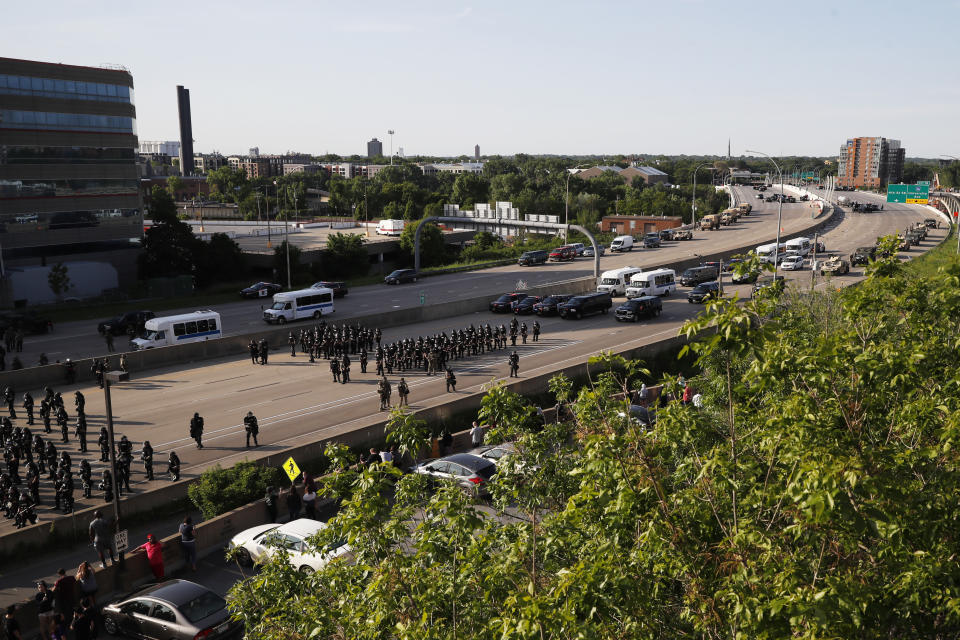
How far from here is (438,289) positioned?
193ft

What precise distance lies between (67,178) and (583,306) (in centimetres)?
3989

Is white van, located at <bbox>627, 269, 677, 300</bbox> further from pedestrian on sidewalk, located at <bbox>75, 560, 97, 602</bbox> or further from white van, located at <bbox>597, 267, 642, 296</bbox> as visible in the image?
pedestrian on sidewalk, located at <bbox>75, 560, 97, 602</bbox>

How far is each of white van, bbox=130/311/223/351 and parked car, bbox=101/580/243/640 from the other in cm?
2372

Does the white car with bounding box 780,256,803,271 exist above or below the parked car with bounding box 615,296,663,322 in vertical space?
above

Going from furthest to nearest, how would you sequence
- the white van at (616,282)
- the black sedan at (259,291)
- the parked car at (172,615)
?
the black sedan at (259,291), the white van at (616,282), the parked car at (172,615)

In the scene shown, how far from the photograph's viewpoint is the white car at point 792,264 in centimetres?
6131

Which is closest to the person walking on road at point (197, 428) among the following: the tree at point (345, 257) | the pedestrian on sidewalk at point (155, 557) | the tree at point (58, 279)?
the pedestrian on sidewalk at point (155, 557)

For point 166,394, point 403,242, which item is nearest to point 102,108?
point 403,242

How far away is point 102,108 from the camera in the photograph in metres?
58.3

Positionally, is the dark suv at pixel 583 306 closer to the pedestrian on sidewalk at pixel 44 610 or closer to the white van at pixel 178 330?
the white van at pixel 178 330

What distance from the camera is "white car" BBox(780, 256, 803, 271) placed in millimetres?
61312

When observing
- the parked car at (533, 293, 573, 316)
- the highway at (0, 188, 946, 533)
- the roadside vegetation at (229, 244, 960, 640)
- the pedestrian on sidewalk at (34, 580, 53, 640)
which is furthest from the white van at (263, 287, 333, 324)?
the roadside vegetation at (229, 244, 960, 640)

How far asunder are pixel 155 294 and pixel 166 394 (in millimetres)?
32733

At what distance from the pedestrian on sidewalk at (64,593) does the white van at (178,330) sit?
2298cm
